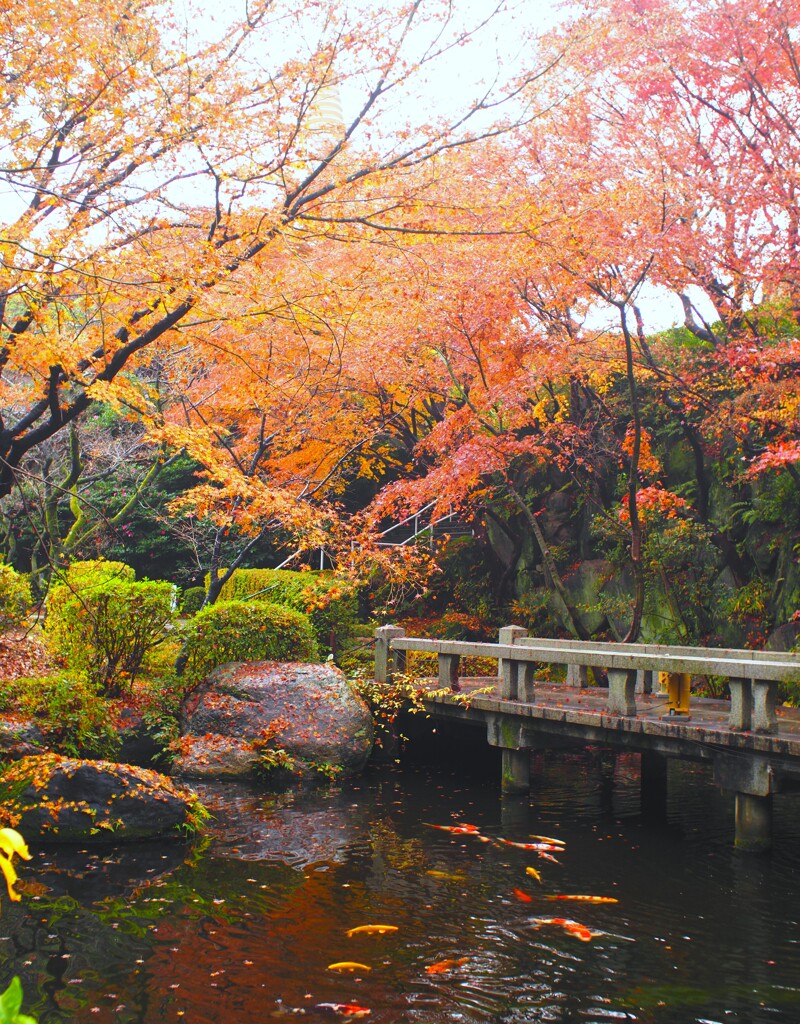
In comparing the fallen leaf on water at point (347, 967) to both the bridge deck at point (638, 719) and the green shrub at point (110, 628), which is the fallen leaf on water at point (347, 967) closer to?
the bridge deck at point (638, 719)

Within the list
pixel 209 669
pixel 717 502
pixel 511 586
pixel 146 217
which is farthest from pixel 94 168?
pixel 511 586

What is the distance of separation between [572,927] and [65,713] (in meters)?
6.56

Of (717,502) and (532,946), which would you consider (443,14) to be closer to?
(532,946)

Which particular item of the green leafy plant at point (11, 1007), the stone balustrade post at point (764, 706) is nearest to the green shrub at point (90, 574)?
the stone balustrade post at point (764, 706)

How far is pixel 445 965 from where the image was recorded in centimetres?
595

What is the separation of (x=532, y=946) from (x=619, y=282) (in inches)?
347

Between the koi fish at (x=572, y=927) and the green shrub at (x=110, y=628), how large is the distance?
7512 millimetres

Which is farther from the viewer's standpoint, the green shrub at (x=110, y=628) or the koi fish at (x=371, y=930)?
the green shrub at (x=110, y=628)

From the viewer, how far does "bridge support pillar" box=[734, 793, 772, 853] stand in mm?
8477

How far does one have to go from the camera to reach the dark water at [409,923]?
5.43m

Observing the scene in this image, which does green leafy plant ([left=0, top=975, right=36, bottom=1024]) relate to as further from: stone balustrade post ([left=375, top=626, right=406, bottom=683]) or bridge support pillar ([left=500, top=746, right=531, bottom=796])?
A: stone balustrade post ([left=375, top=626, right=406, bottom=683])

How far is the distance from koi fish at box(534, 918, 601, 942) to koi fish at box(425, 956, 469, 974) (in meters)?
0.89

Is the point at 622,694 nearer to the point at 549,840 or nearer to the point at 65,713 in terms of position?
the point at 549,840

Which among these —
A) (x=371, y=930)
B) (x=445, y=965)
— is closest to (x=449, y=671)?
(x=371, y=930)
